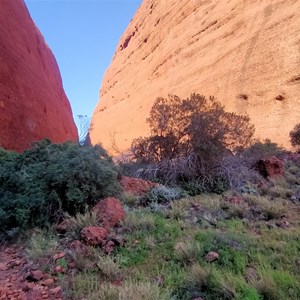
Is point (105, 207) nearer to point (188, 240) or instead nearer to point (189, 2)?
point (188, 240)

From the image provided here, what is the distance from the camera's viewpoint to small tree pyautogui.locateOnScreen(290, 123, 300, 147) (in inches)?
551

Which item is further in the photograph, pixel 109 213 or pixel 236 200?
pixel 236 200

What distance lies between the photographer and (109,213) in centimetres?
495

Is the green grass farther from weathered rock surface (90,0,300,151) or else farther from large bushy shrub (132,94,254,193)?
weathered rock surface (90,0,300,151)

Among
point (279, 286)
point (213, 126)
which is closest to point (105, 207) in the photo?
point (279, 286)

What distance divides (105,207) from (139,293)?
2.44 meters

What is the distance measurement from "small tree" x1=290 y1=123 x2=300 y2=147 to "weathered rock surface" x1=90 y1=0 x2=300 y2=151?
67 cm

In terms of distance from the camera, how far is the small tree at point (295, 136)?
551 inches

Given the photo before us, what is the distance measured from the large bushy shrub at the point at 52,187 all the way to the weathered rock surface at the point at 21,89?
15.1 ft

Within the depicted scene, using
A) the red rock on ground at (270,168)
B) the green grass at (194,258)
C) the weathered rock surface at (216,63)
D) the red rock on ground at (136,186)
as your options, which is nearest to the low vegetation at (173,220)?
the green grass at (194,258)

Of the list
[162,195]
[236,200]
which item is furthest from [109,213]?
[236,200]

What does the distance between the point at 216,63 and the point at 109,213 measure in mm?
17914

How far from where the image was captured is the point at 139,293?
275cm

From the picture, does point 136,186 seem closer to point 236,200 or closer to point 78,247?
point 236,200
